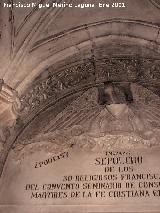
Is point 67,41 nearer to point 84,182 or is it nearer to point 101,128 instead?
point 101,128

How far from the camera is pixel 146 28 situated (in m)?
5.07

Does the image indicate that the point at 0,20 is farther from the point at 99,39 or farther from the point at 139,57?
the point at 139,57

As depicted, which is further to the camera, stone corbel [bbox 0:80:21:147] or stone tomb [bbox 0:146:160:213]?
stone tomb [bbox 0:146:160:213]

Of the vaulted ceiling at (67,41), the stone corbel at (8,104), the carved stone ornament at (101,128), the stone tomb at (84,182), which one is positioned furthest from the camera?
the carved stone ornament at (101,128)

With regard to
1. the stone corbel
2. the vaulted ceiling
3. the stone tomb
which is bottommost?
the stone tomb

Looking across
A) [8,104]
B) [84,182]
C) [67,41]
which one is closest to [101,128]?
[84,182]

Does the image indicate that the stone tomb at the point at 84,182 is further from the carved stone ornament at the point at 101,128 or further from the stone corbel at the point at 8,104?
the stone corbel at the point at 8,104

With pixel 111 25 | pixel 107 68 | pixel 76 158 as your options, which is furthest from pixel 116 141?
pixel 111 25

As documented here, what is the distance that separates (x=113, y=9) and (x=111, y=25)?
0.17 m

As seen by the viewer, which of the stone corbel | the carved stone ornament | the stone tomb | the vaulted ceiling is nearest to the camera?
the stone corbel

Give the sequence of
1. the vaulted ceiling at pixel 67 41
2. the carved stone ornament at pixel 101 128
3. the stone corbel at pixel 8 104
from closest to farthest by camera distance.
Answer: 1. the stone corbel at pixel 8 104
2. the vaulted ceiling at pixel 67 41
3. the carved stone ornament at pixel 101 128

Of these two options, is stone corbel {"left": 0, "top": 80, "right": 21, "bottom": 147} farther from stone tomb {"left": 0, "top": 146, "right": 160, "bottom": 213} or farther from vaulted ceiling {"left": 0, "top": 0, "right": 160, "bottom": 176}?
stone tomb {"left": 0, "top": 146, "right": 160, "bottom": 213}

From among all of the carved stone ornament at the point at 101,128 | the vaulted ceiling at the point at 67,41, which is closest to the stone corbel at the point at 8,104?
the vaulted ceiling at the point at 67,41

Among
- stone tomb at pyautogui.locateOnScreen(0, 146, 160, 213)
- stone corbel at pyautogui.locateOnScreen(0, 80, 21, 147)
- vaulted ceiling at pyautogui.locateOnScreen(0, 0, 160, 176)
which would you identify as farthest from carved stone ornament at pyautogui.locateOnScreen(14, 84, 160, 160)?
stone corbel at pyautogui.locateOnScreen(0, 80, 21, 147)
